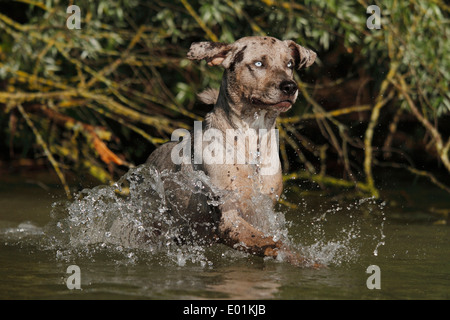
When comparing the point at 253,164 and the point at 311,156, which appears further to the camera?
the point at 311,156

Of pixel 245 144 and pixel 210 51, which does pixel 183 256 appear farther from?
pixel 210 51

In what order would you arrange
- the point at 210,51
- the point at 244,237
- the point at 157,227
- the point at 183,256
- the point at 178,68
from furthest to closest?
the point at 178,68
the point at 157,227
the point at 210,51
the point at 183,256
the point at 244,237

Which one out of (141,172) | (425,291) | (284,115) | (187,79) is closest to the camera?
(425,291)

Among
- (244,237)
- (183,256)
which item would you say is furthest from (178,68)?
(244,237)

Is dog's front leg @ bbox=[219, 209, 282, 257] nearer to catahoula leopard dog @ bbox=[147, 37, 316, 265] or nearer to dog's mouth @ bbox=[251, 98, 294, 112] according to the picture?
catahoula leopard dog @ bbox=[147, 37, 316, 265]

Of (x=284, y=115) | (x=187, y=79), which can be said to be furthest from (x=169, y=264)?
(x=187, y=79)

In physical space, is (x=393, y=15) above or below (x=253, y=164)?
above

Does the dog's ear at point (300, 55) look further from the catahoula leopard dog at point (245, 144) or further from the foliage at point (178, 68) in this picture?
the foliage at point (178, 68)

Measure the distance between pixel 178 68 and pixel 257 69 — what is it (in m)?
4.39

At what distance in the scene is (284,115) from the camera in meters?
9.98

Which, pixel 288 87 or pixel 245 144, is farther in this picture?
pixel 245 144

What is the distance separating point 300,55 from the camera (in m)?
6.41
